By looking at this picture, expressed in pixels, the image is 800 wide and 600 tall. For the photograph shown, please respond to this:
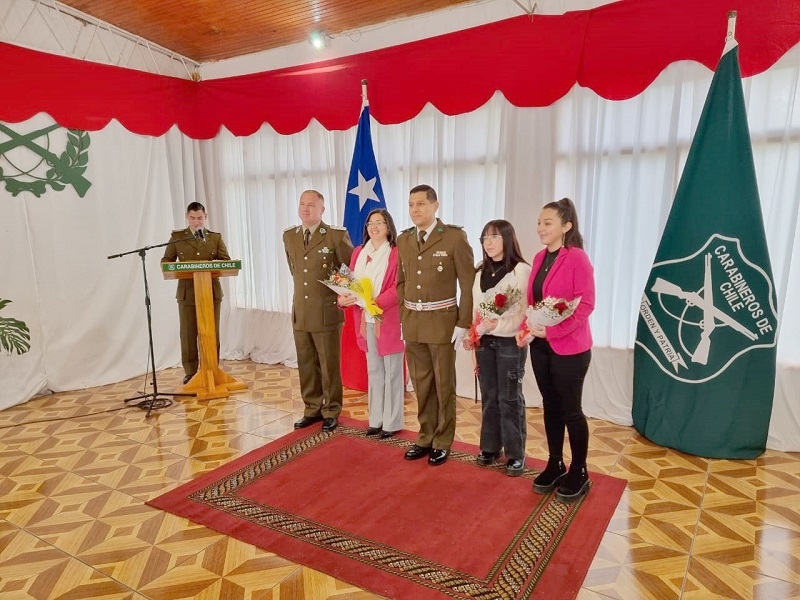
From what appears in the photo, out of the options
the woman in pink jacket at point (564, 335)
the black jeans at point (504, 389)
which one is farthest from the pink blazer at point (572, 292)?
the black jeans at point (504, 389)

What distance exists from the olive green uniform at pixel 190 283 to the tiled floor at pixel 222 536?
92cm

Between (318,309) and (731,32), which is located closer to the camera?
(731,32)

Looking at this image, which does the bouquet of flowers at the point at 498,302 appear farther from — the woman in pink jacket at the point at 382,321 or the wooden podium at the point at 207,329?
the wooden podium at the point at 207,329

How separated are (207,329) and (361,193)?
1766 millimetres

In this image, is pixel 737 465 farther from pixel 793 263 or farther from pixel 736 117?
pixel 736 117

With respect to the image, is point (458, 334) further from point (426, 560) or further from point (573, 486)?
point (426, 560)

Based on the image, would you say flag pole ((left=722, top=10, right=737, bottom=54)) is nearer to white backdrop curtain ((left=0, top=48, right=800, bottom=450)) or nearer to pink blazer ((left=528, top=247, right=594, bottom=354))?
white backdrop curtain ((left=0, top=48, right=800, bottom=450))

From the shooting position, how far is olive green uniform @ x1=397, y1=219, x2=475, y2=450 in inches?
120

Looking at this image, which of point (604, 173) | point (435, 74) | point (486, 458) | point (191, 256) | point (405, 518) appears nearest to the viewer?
point (405, 518)

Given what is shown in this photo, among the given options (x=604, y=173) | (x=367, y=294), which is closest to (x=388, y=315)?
(x=367, y=294)

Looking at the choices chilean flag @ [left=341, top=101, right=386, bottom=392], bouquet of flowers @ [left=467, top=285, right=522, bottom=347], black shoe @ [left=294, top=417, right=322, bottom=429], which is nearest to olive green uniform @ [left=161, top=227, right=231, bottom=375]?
chilean flag @ [left=341, top=101, right=386, bottom=392]

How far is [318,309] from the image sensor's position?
3688 mm

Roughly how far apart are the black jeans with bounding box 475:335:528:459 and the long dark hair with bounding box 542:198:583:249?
0.62 m

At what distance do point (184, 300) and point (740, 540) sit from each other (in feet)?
14.4
